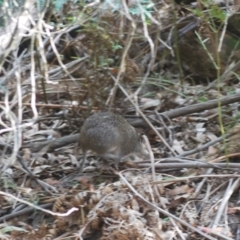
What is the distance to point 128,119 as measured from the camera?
14.9ft

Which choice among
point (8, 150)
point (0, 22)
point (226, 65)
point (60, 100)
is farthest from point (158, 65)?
point (0, 22)

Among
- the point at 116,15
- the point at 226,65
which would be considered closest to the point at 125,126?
the point at 116,15

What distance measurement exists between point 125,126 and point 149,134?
55cm

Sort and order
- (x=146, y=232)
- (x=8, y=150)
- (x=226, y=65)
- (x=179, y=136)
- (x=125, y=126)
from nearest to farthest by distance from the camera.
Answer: (x=146, y=232) < (x=125, y=126) < (x=8, y=150) < (x=179, y=136) < (x=226, y=65)

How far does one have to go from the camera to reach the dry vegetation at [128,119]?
347 centimetres

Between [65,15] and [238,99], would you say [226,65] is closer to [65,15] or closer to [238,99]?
[238,99]

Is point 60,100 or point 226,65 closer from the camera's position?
point 60,100

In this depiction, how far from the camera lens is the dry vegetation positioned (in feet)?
11.4

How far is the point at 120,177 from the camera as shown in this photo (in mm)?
3752

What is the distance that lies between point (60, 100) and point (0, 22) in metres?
1.50

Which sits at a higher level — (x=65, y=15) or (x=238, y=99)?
(x=65, y=15)

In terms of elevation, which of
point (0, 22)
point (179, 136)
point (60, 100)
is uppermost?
point (0, 22)

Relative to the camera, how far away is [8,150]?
14.3 ft

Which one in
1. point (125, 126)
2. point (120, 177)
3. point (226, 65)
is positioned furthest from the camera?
point (226, 65)
